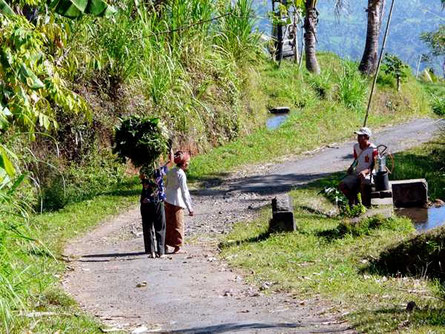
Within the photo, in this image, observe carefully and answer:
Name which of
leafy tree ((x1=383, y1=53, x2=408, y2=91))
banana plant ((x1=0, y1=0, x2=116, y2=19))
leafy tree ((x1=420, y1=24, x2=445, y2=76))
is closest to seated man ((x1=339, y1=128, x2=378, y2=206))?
banana plant ((x1=0, y1=0, x2=116, y2=19))

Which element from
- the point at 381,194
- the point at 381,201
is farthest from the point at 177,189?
the point at 381,194

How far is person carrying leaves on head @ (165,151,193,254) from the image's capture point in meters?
13.0

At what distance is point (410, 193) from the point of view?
17.4 meters

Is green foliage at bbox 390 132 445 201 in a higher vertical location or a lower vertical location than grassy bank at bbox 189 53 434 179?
lower

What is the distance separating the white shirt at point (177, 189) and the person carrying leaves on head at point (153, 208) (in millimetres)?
171

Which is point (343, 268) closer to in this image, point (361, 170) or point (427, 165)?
point (361, 170)

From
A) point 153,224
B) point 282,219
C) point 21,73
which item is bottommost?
point 282,219

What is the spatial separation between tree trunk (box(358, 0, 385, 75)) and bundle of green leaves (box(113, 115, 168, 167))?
20.4 metres

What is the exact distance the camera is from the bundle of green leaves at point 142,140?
12.8 metres

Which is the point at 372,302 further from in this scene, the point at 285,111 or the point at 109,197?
the point at 285,111

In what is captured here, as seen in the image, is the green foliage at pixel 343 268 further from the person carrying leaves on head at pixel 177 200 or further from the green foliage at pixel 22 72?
the green foliage at pixel 22 72

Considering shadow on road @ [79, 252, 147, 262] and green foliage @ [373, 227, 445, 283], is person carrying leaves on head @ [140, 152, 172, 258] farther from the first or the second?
green foliage @ [373, 227, 445, 283]

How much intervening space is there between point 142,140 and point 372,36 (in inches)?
851

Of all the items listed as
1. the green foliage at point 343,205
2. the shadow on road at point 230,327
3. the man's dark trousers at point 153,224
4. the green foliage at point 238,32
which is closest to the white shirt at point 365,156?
the green foliage at point 343,205
